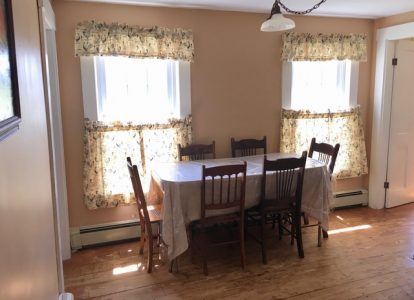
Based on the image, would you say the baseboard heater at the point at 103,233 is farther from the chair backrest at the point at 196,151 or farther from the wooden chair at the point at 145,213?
the chair backrest at the point at 196,151

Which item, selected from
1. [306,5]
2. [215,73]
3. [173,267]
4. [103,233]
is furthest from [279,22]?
[103,233]

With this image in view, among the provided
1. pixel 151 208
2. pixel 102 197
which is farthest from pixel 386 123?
pixel 102 197

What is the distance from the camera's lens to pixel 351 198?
173 inches

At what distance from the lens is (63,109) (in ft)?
10.5

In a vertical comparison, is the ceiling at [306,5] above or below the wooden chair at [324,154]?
above

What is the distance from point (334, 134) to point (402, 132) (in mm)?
922

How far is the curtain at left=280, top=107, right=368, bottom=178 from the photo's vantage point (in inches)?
155

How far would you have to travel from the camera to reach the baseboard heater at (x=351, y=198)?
435 centimetres

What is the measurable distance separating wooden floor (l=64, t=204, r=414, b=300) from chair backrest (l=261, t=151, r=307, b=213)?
0.52 m

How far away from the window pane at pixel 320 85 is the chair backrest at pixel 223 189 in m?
1.58

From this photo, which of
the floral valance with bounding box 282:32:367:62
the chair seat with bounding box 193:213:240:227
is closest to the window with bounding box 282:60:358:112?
the floral valance with bounding box 282:32:367:62

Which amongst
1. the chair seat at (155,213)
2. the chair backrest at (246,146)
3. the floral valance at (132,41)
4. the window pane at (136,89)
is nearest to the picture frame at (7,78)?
the chair seat at (155,213)

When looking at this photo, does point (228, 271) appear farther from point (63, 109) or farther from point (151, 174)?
point (63, 109)

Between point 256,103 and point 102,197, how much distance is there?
1.95 metres
